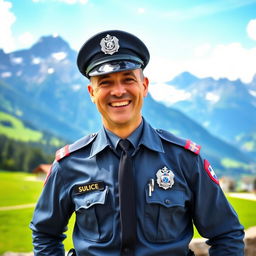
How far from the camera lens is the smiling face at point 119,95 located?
190cm

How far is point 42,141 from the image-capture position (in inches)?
4301

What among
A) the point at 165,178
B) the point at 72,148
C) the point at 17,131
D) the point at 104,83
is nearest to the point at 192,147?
the point at 165,178

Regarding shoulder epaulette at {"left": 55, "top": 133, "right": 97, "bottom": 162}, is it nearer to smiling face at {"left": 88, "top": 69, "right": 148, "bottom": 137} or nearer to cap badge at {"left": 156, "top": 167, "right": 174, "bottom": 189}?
smiling face at {"left": 88, "top": 69, "right": 148, "bottom": 137}

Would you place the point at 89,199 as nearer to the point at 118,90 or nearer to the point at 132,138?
the point at 132,138

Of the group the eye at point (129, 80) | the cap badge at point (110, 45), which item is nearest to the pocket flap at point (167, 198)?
the eye at point (129, 80)

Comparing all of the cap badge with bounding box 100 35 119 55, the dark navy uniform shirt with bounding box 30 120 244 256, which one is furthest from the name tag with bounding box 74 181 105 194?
the cap badge with bounding box 100 35 119 55

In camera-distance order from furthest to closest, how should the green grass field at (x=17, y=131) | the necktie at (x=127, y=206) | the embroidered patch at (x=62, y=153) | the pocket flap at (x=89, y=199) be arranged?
the green grass field at (x=17, y=131) → the embroidered patch at (x=62, y=153) → the pocket flap at (x=89, y=199) → the necktie at (x=127, y=206)

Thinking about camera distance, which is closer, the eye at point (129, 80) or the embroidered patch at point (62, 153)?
the eye at point (129, 80)

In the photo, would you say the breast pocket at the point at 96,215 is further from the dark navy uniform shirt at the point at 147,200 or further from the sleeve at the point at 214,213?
the sleeve at the point at 214,213

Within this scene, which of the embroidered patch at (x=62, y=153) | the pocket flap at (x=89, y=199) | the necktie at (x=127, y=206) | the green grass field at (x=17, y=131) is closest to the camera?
the necktie at (x=127, y=206)

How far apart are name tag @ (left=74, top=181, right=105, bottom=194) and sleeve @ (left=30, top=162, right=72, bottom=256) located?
79 millimetres

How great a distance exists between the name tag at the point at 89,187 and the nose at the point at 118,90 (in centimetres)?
53

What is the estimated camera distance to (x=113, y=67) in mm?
1934

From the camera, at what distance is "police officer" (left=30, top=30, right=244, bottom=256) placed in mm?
1915
